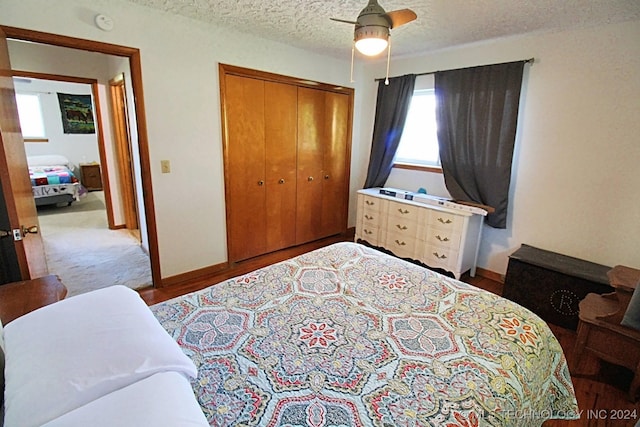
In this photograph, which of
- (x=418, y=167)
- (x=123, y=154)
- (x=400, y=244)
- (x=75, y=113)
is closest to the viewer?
(x=400, y=244)

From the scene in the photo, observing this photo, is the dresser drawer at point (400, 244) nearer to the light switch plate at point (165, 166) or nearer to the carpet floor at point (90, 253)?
the light switch plate at point (165, 166)

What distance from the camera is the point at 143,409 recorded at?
2.46ft

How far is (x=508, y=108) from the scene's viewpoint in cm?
283

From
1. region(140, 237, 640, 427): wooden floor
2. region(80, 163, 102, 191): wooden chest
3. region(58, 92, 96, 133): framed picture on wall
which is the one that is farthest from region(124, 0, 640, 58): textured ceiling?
region(58, 92, 96, 133): framed picture on wall

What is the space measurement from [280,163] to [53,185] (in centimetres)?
437

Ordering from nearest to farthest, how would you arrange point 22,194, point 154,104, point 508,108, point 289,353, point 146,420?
1. point 146,420
2. point 289,353
3. point 22,194
4. point 154,104
5. point 508,108

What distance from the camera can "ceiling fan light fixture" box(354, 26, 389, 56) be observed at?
1561 mm

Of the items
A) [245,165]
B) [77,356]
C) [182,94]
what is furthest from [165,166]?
[77,356]

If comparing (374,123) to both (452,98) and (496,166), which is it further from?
(496,166)

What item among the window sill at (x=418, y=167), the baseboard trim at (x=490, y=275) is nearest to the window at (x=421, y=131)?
the window sill at (x=418, y=167)

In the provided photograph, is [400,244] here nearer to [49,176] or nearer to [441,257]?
[441,257]

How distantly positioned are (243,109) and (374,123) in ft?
5.53

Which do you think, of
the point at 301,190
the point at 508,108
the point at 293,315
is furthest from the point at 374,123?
the point at 293,315

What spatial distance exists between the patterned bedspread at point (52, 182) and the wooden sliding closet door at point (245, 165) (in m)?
4.07
